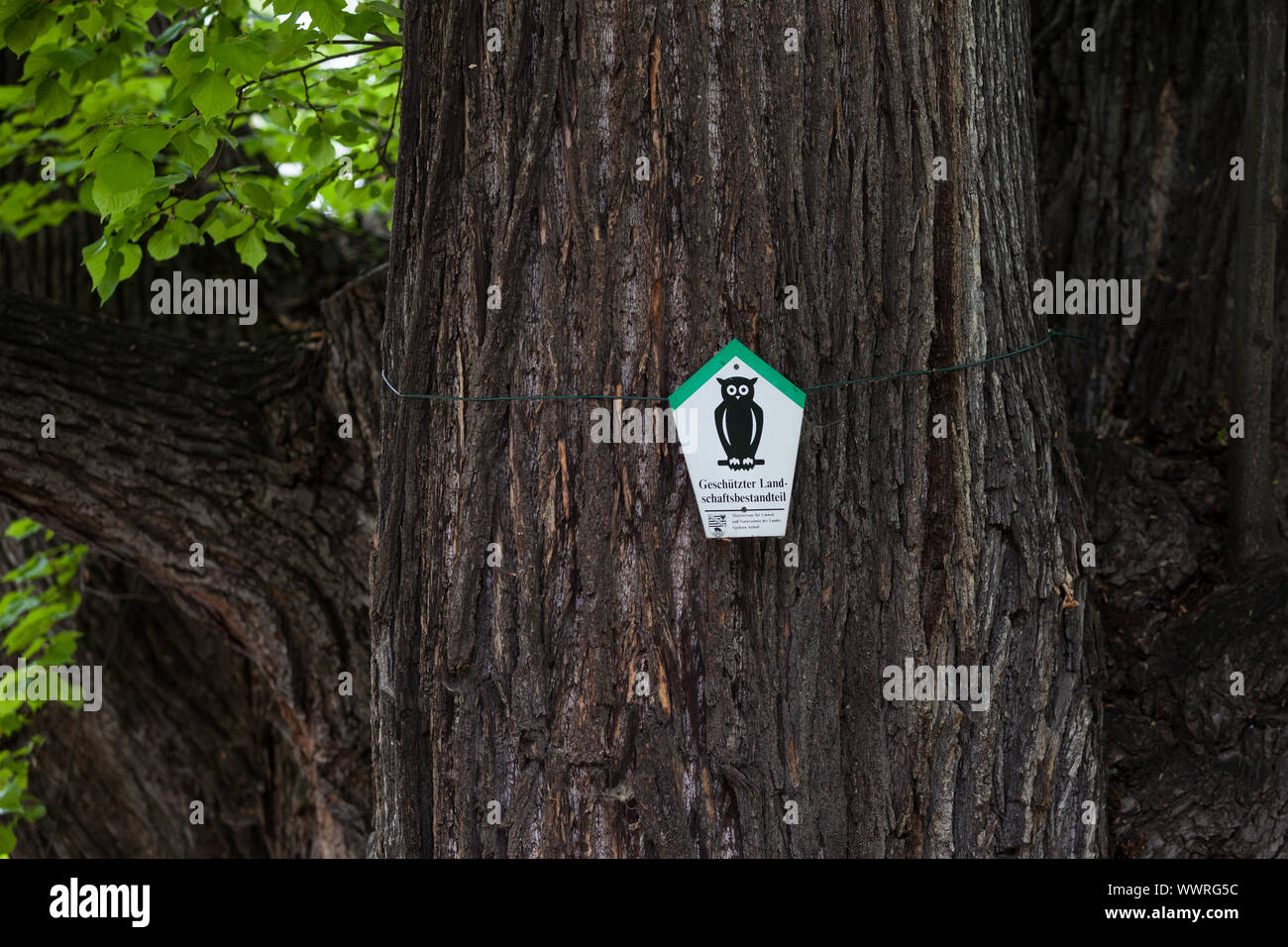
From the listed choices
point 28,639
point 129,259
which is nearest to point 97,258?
point 129,259

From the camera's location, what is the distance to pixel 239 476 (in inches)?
134

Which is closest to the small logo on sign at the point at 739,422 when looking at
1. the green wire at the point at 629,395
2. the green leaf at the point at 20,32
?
the green wire at the point at 629,395

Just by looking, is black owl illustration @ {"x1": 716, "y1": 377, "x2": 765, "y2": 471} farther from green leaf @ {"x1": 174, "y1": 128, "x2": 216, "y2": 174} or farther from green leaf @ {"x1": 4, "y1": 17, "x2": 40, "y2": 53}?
green leaf @ {"x1": 4, "y1": 17, "x2": 40, "y2": 53}

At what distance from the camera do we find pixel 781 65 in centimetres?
209

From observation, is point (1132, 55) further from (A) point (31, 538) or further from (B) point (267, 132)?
(A) point (31, 538)

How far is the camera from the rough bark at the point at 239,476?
328cm

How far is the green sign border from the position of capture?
202cm

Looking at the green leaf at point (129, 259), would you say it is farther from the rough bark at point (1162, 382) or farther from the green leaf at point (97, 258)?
the rough bark at point (1162, 382)

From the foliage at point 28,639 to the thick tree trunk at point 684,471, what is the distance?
2315 millimetres

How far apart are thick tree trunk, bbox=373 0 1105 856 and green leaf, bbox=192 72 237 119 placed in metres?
0.48

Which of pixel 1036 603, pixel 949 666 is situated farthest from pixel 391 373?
pixel 1036 603

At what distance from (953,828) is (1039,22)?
2714mm

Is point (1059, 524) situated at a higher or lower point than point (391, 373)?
lower

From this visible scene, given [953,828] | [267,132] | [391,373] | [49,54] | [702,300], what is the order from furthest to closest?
[267,132] → [49,54] → [391,373] → [953,828] → [702,300]
